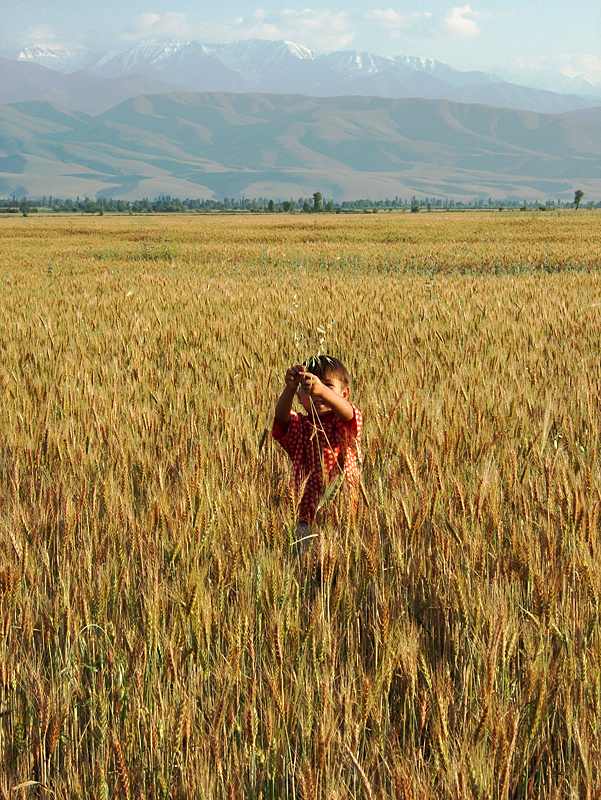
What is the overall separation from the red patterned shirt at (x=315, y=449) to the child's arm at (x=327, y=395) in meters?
0.06

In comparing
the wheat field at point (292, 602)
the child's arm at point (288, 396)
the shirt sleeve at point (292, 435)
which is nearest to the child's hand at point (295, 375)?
the child's arm at point (288, 396)

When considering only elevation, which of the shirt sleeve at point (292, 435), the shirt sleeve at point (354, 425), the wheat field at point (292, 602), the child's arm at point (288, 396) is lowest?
the wheat field at point (292, 602)

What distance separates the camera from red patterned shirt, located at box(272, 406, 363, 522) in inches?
94.3

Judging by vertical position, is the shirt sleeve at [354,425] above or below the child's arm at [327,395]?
below

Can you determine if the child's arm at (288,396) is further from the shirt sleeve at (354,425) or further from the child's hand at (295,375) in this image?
the shirt sleeve at (354,425)

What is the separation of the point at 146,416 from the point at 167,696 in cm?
186

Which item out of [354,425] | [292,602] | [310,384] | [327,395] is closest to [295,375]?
[310,384]

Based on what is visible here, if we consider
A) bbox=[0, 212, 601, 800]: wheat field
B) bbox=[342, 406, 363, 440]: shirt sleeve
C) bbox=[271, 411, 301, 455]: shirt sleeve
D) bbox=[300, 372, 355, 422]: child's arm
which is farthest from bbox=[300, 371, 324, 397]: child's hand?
bbox=[271, 411, 301, 455]: shirt sleeve

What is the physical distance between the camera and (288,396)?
2219 mm

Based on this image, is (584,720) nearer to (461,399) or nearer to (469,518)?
(469,518)

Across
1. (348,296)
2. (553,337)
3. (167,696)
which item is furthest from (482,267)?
(167,696)

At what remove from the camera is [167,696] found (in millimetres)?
1251

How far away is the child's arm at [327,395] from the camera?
2053mm

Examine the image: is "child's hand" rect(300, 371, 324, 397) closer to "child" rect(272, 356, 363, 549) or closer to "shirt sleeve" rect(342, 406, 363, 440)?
"child" rect(272, 356, 363, 549)
